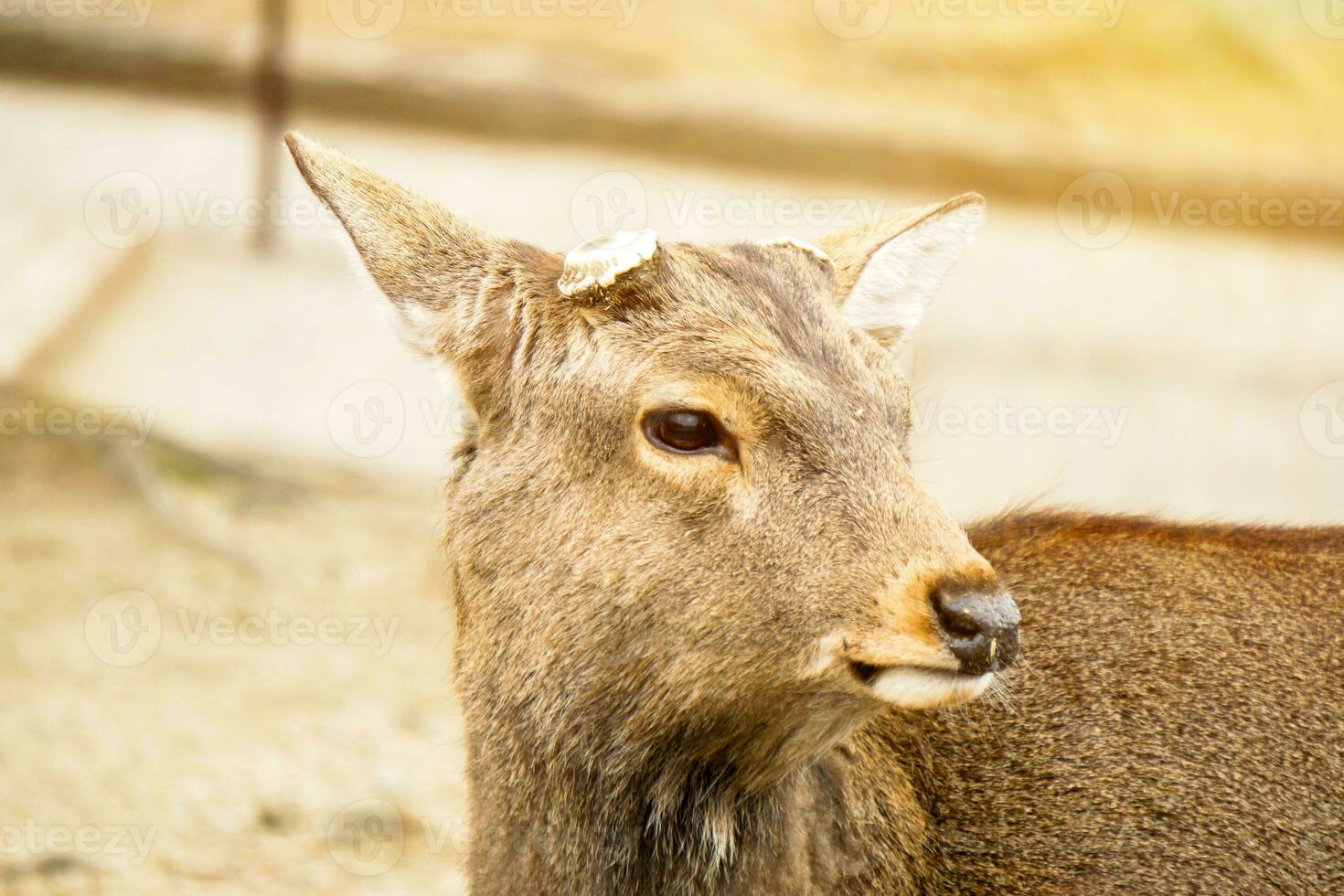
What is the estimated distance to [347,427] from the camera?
11.4 meters

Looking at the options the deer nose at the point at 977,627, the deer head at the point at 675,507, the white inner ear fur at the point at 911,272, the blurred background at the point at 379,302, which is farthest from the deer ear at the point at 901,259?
the deer nose at the point at 977,627

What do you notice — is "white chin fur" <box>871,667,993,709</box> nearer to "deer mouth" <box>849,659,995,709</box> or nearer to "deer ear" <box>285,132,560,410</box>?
"deer mouth" <box>849,659,995,709</box>

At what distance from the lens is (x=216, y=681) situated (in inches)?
328

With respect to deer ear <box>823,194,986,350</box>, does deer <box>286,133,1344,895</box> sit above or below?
below

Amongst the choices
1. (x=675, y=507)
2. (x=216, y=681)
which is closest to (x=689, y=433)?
(x=675, y=507)

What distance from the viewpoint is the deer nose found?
130 inches

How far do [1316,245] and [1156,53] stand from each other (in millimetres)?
3029

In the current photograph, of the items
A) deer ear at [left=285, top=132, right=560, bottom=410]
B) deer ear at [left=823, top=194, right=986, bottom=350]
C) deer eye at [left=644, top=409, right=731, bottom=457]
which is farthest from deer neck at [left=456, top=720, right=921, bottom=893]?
deer ear at [left=823, top=194, right=986, bottom=350]

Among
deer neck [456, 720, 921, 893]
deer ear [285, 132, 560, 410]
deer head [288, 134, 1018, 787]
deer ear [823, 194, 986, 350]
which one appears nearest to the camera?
deer head [288, 134, 1018, 787]

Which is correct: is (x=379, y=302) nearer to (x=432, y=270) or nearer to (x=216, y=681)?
(x=432, y=270)

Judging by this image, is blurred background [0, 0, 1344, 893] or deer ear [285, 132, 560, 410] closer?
deer ear [285, 132, 560, 410]

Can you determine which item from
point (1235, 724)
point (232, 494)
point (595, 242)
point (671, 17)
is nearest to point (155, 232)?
point (232, 494)

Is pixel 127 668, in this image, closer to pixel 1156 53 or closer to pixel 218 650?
pixel 218 650

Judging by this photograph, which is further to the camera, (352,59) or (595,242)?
(352,59)
